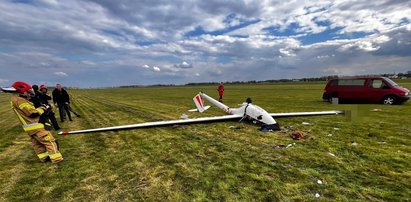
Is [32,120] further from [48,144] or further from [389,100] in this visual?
[389,100]

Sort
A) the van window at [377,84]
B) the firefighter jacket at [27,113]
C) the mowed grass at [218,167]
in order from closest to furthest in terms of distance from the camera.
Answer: the mowed grass at [218,167], the firefighter jacket at [27,113], the van window at [377,84]

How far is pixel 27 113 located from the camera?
550cm

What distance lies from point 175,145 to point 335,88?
15192mm

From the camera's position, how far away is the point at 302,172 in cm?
468

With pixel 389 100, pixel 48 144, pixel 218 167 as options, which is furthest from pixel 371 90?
pixel 48 144

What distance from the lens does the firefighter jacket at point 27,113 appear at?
5494 mm

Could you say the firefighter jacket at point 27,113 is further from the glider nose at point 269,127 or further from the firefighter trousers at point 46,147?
the glider nose at point 269,127

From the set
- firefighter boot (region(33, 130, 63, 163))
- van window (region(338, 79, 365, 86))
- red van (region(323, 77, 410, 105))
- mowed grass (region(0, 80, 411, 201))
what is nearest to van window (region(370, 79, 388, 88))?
red van (region(323, 77, 410, 105))

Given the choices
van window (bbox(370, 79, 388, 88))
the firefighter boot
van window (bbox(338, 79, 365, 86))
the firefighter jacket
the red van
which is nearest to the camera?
the firefighter jacket

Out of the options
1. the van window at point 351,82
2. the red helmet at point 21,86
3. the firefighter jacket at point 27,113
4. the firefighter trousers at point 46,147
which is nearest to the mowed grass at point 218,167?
the firefighter trousers at point 46,147

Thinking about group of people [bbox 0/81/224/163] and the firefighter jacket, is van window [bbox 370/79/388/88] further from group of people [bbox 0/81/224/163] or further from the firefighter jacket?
the firefighter jacket

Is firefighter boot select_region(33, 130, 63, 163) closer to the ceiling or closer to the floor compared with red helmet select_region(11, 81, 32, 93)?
closer to the floor

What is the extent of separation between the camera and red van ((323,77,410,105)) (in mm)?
15242

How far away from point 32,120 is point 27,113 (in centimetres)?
23
